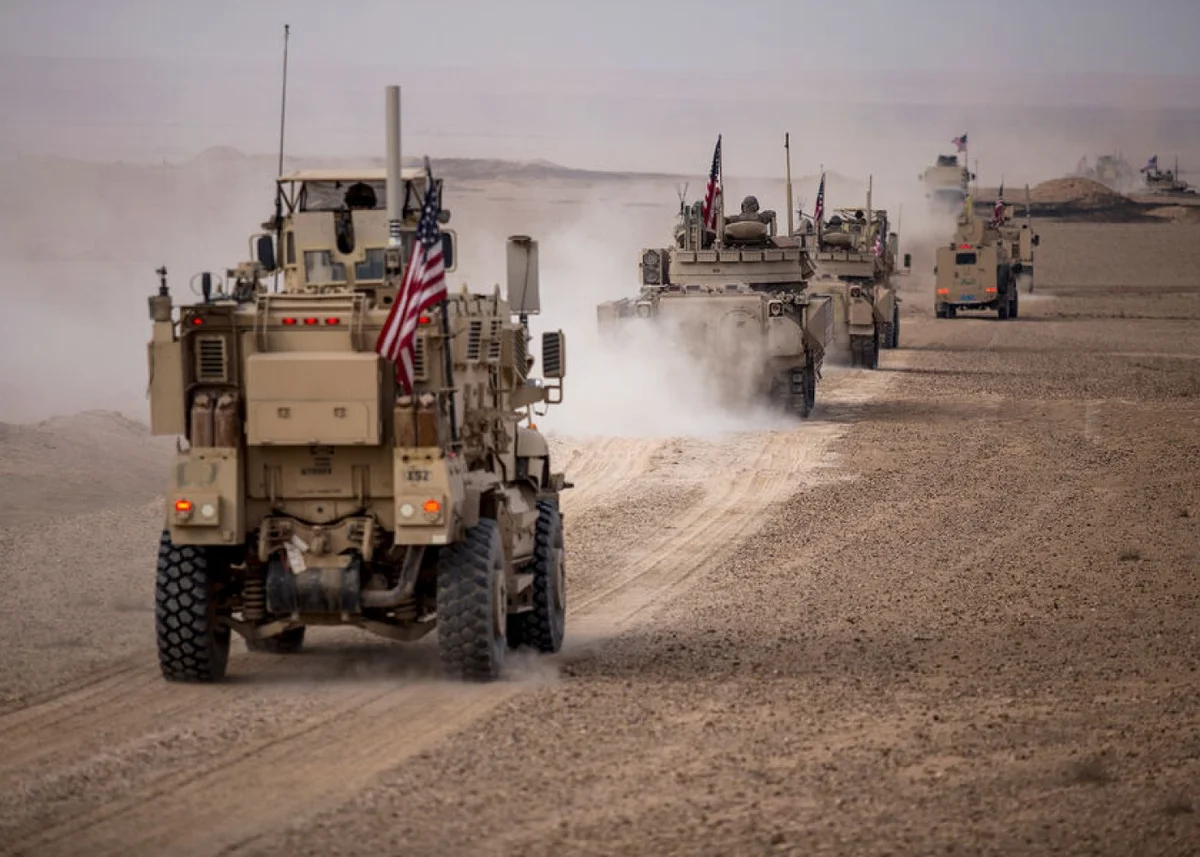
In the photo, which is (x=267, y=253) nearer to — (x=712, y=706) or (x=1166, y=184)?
(x=712, y=706)

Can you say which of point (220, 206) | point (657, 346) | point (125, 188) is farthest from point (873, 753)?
point (125, 188)

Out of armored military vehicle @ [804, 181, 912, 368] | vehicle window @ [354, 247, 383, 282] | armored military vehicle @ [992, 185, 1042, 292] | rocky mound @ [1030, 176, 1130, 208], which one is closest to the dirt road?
vehicle window @ [354, 247, 383, 282]

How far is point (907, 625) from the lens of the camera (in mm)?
14023

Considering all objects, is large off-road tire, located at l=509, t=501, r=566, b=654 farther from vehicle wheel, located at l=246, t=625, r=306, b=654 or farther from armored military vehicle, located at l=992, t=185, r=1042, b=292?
armored military vehicle, located at l=992, t=185, r=1042, b=292

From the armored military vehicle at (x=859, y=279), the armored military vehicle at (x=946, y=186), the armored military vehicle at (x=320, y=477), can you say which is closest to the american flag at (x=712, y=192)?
the armored military vehicle at (x=859, y=279)

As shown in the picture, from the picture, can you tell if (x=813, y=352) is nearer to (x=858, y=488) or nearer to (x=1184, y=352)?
(x=858, y=488)

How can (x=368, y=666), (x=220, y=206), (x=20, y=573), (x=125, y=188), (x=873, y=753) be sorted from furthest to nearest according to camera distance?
1. (x=125, y=188)
2. (x=220, y=206)
3. (x=20, y=573)
4. (x=368, y=666)
5. (x=873, y=753)

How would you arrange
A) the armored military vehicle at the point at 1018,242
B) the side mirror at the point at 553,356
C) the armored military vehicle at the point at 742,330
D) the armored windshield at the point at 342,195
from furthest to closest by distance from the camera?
the armored military vehicle at the point at 1018,242, the armored military vehicle at the point at 742,330, the side mirror at the point at 553,356, the armored windshield at the point at 342,195

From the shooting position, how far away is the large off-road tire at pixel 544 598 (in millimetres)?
12844

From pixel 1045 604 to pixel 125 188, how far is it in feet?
211

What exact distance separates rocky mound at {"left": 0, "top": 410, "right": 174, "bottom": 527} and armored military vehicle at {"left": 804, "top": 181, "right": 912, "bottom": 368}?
15.8 m

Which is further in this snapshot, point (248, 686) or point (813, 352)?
point (813, 352)

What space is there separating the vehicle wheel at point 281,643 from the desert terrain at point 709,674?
169 mm

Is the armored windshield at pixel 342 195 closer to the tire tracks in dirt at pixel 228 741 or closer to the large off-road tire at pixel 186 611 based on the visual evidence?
the large off-road tire at pixel 186 611
